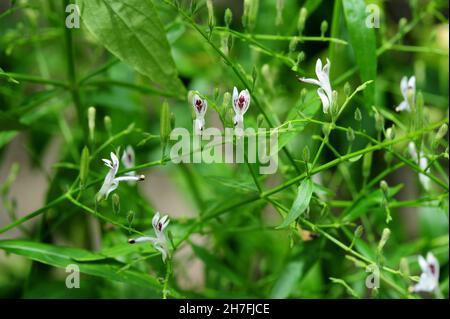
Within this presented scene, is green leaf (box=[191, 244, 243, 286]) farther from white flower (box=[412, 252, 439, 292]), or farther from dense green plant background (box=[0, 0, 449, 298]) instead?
white flower (box=[412, 252, 439, 292])

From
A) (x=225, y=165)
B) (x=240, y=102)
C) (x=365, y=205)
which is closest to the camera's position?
(x=240, y=102)

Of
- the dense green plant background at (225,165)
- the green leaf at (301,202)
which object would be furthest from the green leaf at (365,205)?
the green leaf at (301,202)

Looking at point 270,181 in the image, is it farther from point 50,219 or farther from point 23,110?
point 23,110

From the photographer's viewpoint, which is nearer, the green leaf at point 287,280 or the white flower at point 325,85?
the white flower at point 325,85

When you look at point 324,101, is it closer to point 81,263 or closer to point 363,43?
point 363,43

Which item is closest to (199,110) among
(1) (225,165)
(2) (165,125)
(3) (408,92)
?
(2) (165,125)

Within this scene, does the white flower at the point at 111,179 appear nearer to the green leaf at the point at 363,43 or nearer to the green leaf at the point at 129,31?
the green leaf at the point at 129,31

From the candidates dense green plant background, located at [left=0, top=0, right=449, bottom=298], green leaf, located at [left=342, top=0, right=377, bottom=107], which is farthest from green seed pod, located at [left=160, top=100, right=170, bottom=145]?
green leaf, located at [left=342, top=0, right=377, bottom=107]
